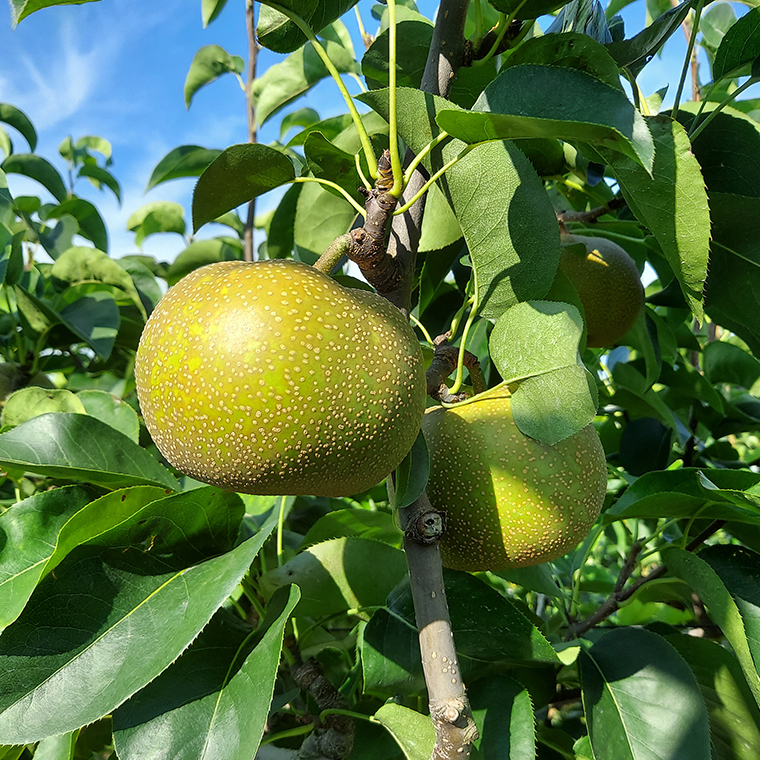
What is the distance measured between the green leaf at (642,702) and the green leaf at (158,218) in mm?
2059

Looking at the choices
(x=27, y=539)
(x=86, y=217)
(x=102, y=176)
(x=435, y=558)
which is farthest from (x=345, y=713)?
(x=102, y=176)

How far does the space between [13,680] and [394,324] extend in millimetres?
550

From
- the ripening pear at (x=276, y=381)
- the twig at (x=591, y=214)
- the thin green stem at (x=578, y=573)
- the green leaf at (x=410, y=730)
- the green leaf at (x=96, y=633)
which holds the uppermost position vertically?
the ripening pear at (x=276, y=381)

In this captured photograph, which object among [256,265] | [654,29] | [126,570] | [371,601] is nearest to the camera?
[256,265]

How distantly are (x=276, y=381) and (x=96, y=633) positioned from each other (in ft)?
1.24

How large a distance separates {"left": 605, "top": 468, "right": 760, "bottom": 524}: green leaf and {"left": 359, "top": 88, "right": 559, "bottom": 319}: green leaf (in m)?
0.37

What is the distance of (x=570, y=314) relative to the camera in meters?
0.79

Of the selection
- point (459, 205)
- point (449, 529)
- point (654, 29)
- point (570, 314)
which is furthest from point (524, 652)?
point (654, 29)

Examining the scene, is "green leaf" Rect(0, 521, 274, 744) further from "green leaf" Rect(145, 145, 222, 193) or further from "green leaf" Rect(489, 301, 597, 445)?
"green leaf" Rect(145, 145, 222, 193)

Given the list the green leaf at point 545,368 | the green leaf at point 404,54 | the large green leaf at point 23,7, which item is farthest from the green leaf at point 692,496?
the large green leaf at point 23,7

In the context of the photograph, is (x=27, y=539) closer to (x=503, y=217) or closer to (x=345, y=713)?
(x=345, y=713)

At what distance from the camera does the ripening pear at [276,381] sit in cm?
67

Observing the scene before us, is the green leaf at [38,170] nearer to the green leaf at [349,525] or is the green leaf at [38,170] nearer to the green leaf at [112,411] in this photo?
the green leaf at [112,411]

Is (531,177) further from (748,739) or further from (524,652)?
(748,739)
